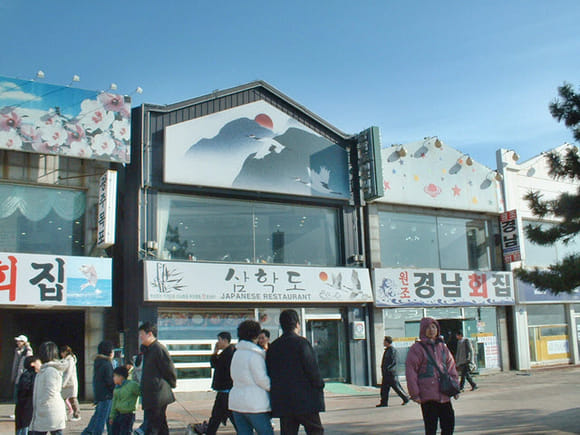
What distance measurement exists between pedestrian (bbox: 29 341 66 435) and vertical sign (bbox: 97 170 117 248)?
7.90m

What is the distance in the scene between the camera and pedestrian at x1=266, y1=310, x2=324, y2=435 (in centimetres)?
595

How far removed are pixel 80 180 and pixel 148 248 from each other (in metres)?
2.53

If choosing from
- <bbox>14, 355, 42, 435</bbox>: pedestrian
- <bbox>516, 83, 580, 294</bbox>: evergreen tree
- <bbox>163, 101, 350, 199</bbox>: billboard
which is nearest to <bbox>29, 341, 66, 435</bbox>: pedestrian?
<bbox>14, 355, 42, 435</bbox>: pedestrian

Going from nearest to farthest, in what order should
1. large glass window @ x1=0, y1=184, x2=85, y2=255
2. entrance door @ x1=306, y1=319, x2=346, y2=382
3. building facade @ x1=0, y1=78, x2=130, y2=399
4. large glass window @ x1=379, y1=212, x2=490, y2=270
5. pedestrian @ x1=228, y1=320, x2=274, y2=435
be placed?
pedestrian @ x1=228, y1=320, x2=274, y2=435
building facade @ x1=0, y1=78, x2=130, y2=399
large glass window @ x1=0, y1=184, x2=85, y2=255
entrance door @ x1=306, y1=319, x2=346, y2=382
large glass window @ x1=379, y1=212, x2=490, y2=270

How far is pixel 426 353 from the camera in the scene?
714 centimetres

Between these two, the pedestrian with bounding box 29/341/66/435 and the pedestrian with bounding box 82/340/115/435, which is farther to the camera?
the pedestrian with bounding box 82/340/115/435

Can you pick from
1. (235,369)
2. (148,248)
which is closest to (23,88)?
(148,248)

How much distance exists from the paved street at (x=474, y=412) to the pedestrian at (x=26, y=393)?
3.56 m

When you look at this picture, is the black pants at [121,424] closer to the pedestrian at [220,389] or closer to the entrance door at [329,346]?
the pedestrian at [220,389]

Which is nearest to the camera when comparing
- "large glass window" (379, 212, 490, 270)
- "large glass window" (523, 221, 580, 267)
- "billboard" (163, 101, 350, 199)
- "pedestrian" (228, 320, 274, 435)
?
"pedestrian" (228, 320, 274, 435)

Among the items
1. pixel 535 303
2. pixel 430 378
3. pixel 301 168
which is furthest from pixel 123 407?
pixel 535 303

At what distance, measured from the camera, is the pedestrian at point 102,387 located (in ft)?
28.8

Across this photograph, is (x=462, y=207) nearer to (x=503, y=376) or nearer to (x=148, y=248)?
(x=503, y=376)

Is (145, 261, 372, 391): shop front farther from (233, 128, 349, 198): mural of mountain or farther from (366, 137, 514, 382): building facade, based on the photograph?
(233, 128, 349, 198): mural of mountain
